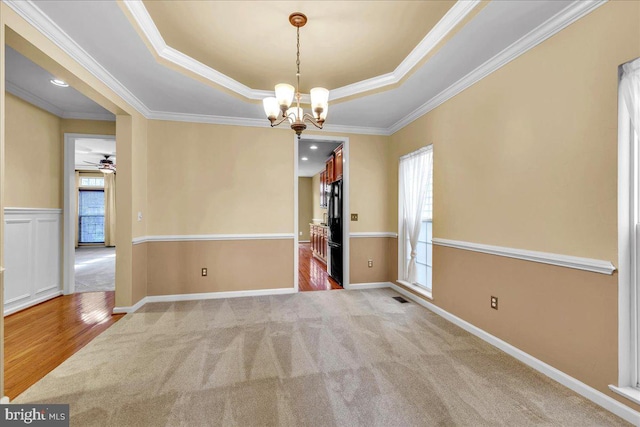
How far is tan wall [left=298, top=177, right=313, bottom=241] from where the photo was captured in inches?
436

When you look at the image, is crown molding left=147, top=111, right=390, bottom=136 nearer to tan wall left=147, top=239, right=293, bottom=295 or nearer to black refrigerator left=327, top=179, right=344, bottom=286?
black refrigerator left=327, top=179, right=344, bottom=286

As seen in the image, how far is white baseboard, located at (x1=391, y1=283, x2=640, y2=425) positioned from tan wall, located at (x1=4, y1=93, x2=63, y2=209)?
17.9 feet

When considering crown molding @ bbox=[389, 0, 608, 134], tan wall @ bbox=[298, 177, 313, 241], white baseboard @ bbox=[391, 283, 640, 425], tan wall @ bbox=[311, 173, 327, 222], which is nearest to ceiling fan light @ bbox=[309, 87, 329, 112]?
crown molding @ bbox=[389, 0, 608, 134]

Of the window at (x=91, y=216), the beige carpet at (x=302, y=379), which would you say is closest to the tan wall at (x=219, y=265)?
the beige carpet at (x=302, y=379)

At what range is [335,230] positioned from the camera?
5137mm

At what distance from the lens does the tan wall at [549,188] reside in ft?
5.87

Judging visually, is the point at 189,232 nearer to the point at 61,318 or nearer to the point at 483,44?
the point at 61,318

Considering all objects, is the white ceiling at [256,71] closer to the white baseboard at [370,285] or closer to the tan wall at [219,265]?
the tan wall at [219,265]

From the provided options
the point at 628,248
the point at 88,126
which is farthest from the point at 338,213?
the point at 88,126

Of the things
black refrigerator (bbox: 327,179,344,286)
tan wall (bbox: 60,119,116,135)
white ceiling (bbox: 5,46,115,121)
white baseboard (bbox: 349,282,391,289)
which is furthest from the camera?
black refrigerator (bbox: 327,179,344,286)

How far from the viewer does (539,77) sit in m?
2.21

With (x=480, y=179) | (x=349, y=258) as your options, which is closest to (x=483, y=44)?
(x=480, y=179)

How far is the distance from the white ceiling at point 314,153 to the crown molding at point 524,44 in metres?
2.52

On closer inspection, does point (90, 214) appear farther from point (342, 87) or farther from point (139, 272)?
point (342, 87)
